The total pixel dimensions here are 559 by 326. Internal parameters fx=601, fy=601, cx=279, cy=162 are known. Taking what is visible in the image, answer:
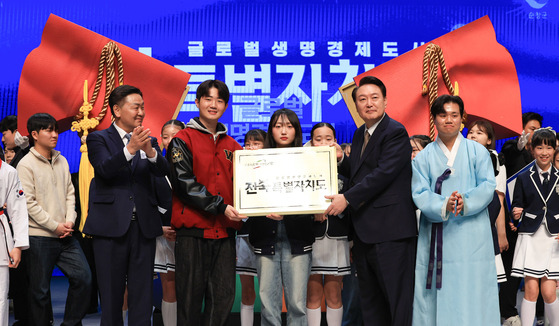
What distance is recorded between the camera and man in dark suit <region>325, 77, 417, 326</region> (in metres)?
3.16

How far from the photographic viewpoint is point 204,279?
3.17m

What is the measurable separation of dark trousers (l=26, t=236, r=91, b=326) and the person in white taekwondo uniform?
0.45 metres

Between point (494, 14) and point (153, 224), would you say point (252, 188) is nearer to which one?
point (153, 224)

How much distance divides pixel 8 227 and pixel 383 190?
211 cm

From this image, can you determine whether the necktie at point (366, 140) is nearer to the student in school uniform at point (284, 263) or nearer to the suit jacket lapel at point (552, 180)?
the student in school uniform at point (284, 263)

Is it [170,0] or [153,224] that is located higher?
[170,0]

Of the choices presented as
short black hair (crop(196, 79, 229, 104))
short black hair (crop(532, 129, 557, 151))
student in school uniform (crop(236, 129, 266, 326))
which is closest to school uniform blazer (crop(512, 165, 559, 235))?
short black hair (crop(532, 129, 557, 151))

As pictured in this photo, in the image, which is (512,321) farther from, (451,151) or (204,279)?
(204,279)

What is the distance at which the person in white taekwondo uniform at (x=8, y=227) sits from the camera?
3330mm

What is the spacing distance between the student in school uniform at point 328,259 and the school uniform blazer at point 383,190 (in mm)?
504

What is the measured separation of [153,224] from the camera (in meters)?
3.29

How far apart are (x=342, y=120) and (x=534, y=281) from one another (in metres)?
2.97

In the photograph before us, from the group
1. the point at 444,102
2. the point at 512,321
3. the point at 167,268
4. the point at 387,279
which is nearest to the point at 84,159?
the point at 167,268

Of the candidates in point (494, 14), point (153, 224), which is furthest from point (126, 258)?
point (494, 14)
